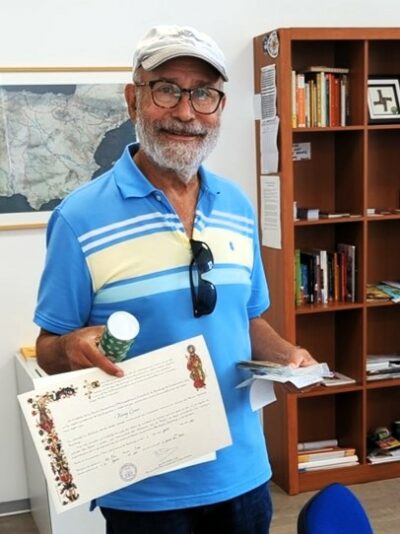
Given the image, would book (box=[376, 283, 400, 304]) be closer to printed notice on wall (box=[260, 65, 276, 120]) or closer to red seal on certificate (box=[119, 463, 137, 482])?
printed notice on wall (box=[260, 65, 276, 120])

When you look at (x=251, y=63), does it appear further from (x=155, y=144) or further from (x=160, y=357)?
(x=160, y=357)

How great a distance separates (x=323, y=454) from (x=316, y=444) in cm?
13

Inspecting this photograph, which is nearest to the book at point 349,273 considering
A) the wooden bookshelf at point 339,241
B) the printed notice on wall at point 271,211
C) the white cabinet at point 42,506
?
the wooden bookshelf at point 339,241

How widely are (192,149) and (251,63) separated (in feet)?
6.70

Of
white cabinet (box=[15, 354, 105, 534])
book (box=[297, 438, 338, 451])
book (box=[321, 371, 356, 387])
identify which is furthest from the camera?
book (box=[297, 438, 338, 451])

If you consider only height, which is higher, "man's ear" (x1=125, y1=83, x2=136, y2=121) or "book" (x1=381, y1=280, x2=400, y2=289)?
"man's ear" (x1=125, y1=83, x2=136, y2=121)

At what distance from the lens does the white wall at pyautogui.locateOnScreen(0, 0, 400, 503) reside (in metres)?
3.08

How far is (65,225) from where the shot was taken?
1.39m

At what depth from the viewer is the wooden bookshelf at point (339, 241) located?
10.6 feet

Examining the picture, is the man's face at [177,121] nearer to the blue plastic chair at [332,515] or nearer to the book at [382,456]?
the blue plastic chair at [332,515]

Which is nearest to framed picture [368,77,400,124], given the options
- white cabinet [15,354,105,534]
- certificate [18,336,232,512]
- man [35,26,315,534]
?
white cabinet [15,354,105,534]

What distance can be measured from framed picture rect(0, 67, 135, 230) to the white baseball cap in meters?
1.73

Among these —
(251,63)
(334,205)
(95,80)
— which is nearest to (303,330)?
(334,205)

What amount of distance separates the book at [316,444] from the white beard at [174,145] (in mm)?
2370
